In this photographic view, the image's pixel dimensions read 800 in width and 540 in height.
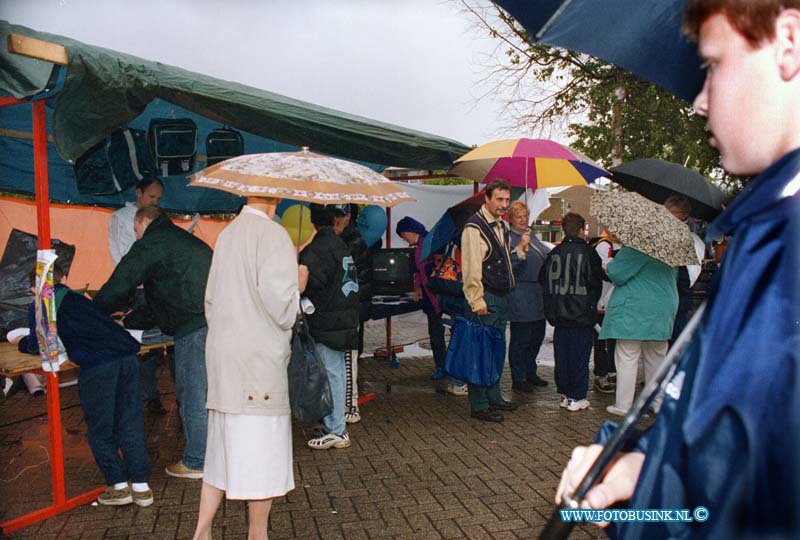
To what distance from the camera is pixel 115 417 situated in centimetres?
401

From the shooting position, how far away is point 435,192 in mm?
9258

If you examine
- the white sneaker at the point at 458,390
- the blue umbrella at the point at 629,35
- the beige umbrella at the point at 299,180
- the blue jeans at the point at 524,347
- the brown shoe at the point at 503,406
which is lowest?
the white sneaker at the point at 458,390

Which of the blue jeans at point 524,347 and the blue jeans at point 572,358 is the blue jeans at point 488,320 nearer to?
the blue jeans at point 572,358

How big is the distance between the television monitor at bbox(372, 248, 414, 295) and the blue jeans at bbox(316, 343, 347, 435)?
275 cm

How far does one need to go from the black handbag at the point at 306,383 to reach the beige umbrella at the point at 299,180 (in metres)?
0.94

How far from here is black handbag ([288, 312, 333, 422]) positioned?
146 inches

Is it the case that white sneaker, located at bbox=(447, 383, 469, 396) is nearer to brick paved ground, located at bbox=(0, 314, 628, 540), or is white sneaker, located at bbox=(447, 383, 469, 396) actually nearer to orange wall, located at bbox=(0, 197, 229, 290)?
brick paved ground, located at bbox=(0, 314, 628, 540)

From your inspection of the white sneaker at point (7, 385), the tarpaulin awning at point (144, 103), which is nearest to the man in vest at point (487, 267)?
the tarpaulin awning at point (144, 103)

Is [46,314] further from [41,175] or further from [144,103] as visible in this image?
[144,103]

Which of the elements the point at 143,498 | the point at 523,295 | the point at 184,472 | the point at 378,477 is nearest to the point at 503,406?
A: the point at 523,295

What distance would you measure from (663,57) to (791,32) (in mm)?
941

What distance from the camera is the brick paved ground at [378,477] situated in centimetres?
368

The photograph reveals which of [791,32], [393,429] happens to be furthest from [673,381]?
[393,429]

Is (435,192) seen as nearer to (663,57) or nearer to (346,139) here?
(346,139)
